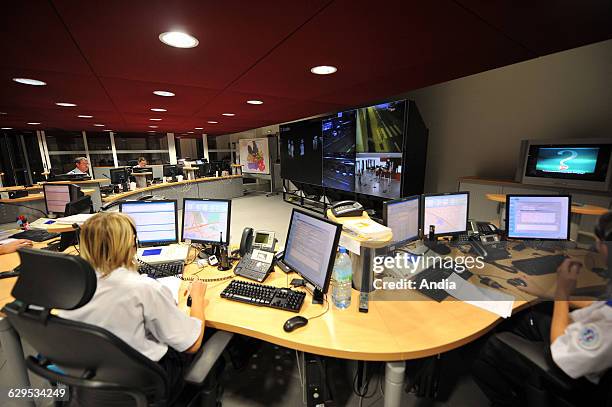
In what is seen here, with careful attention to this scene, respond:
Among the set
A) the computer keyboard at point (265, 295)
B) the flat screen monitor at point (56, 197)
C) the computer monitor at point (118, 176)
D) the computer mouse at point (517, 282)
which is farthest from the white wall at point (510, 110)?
the computer monitor at point (118, 176)

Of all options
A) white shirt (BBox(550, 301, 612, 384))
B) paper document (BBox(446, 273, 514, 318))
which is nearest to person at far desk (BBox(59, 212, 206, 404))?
paper document (BBox(446, 273, 514, 318))

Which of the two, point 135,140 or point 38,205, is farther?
point 135,140

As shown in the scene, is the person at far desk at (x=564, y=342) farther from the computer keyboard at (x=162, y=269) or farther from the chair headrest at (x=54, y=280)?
the computer keyboard at (x=162, y=269)

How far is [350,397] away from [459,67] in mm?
2766

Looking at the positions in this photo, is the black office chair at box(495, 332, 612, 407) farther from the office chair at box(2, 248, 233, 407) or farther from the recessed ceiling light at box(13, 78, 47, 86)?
the recessed ceiling light at box(13, 78, 47, 86)

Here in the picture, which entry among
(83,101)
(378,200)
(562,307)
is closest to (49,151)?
(83,101)

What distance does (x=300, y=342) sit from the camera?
45.0 inches

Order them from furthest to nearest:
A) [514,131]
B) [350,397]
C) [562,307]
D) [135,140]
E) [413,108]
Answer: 1. [135,140]
2. [413,108]
3. [514,131]
4. [350,397]
5. [562,307]

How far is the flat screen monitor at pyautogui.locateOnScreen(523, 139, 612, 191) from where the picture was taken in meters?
2.59

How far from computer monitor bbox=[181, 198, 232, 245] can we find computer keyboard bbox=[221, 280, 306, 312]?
0.48m

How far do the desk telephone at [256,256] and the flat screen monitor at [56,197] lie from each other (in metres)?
2.91

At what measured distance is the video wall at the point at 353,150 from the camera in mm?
4289

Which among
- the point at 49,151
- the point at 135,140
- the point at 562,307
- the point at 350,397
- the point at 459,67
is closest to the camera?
the point at 562,307

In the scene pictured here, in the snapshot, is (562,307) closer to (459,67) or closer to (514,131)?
(459,67)
